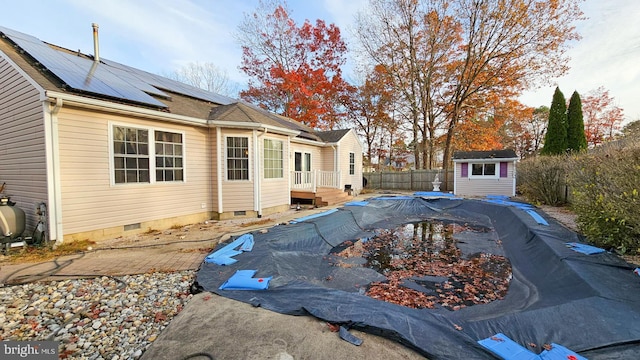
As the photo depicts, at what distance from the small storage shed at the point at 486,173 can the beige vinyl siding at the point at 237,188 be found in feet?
41.2

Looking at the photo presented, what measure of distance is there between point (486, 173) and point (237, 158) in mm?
13771

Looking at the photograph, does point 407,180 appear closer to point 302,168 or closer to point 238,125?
point 302,168

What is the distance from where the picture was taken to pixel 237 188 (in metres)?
8.00

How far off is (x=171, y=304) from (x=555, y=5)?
870 inches

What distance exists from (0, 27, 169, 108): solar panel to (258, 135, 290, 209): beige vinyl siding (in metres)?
3.34

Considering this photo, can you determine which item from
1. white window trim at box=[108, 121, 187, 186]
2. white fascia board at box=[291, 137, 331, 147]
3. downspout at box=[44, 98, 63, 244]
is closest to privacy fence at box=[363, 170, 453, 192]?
white fascia board at box=[291, 137, 331, 147]

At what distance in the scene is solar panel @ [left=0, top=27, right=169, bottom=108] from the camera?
5.42m

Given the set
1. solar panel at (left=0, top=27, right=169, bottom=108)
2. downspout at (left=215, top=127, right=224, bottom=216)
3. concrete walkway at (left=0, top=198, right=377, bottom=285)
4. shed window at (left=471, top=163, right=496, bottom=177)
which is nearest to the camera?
concrete walkway at (left=0, top=198, right=377, bottom=285)

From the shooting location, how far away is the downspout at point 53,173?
15.9ft

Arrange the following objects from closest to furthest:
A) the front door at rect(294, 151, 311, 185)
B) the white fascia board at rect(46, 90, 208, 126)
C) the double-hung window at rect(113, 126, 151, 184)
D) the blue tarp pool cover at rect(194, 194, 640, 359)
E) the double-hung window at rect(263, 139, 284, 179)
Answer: the blue tarp pool cover at rect(194, 194, 640, 359)
the white fascia board at rect(46, 90, 208, 126)
the double-hung window at rect(113, 126, 151, 184)
the double-hung window at rect(263, 139, 284, 179)
the front door at rect(294, 151, 311, 185)

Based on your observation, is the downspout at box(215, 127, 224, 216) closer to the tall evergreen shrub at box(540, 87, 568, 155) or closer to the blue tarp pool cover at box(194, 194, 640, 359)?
the blue tarp pool cover at box(194, 194, 640, 359)

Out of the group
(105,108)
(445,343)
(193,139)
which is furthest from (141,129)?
(445,343)

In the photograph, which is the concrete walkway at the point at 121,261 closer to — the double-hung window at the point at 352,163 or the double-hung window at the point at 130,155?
the double-hung window at the point at 130,155

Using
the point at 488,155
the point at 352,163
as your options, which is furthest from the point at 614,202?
the point at 352,163
